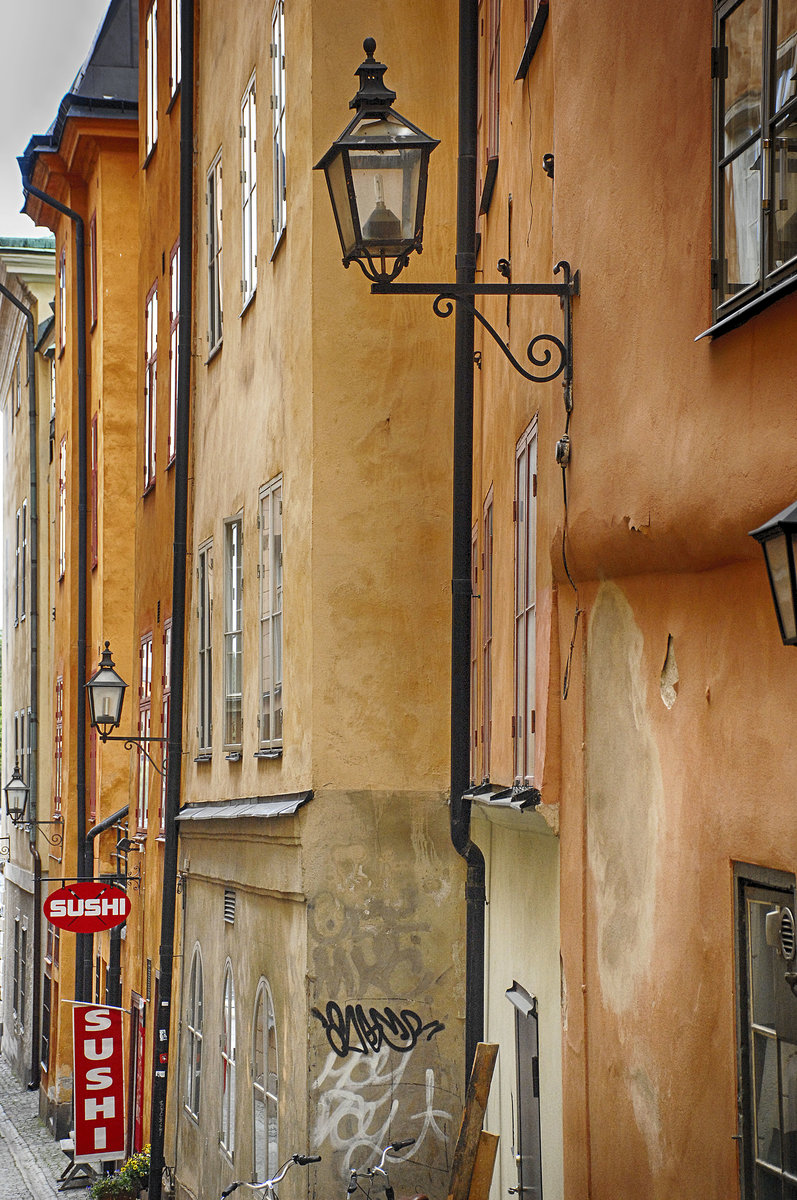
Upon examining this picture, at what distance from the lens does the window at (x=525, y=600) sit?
7.19 metres

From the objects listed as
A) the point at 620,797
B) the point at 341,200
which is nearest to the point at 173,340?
the point at 341,200

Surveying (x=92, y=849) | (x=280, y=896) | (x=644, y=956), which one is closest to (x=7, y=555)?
(x=92, y=849)

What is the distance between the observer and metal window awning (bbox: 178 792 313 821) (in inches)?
404

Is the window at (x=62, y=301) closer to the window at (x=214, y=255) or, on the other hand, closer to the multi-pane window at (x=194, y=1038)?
the window at (x=214, y=255)

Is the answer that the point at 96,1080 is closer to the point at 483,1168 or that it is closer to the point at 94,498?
the point at 94,498

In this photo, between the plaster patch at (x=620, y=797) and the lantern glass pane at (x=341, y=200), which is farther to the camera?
the lantern glass pane at (x=341, y=200)

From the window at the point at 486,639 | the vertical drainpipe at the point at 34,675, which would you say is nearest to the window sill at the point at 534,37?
the window at the point at 486,639

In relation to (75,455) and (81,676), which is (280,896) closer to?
(81,676)

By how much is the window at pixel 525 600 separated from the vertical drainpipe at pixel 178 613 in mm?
7759

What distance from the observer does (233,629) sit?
44.5 feet

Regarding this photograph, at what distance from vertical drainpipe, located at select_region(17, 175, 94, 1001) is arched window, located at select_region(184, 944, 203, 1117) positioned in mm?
6829

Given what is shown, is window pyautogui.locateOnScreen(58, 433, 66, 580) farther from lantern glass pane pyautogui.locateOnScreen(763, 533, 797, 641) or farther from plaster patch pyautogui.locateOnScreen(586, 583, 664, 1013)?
lantern glass pane pyautogui.locateOnScreen(763, 533, 797, 641)

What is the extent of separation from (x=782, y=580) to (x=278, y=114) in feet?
30.1

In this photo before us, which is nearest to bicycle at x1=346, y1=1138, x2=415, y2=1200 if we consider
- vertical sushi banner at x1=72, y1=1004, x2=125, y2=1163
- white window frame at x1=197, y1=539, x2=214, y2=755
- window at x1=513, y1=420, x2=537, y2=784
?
window at x1=513, y1=420, x2=537, y2=784
